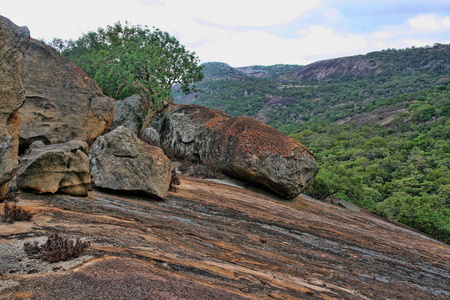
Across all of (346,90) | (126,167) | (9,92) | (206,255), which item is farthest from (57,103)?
(346,90)

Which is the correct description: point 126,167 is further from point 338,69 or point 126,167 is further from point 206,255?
point 338,69

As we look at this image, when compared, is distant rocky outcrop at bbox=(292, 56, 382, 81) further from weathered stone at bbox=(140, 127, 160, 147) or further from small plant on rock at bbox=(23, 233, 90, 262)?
small plant on rock at bbox=(23, 233, 90, 262)

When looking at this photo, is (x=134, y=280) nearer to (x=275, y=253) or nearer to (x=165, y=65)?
(x=275, y=253)

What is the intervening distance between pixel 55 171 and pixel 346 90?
4976 inches

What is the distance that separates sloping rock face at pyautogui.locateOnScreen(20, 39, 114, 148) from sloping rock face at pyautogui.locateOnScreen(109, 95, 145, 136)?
418cm

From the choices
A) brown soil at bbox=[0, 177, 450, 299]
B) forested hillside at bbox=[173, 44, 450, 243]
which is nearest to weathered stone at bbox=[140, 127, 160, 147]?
brown soil at bbox=[0, 177, 450, 299]

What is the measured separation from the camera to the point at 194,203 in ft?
25.9

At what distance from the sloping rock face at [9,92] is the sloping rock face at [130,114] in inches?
480

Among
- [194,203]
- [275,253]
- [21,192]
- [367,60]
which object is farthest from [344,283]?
[367,60]

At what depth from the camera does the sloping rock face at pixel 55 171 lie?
5535 millimetres

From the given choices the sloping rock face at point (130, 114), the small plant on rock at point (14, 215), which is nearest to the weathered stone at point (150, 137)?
the sloping rock face at point (130, 114)

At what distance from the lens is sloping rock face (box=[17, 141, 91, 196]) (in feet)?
18.2

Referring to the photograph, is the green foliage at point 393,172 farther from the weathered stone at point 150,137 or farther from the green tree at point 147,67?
the green tree at point 147,67

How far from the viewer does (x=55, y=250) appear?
10.6 ft
